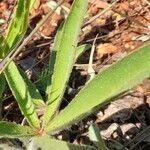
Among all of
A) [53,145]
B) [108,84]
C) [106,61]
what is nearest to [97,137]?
[53,145]

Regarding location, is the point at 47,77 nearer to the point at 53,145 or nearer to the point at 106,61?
the point at 106,61

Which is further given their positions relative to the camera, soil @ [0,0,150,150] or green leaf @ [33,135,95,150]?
soil @ [0,0,150,150]

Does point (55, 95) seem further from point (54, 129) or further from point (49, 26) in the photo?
point (49, 26)

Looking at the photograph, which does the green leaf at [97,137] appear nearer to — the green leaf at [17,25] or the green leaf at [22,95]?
the green leaf at [22,95]

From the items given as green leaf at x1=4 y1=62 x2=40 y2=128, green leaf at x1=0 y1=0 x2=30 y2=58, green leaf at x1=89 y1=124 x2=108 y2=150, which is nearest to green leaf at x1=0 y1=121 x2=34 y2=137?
green leaf at x1=4 y1=62 x2=40 y2=128

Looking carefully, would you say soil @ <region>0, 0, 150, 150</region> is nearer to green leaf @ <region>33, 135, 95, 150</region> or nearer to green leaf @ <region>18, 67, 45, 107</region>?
green leaf @ <region>18, 67, 45, 107</region>

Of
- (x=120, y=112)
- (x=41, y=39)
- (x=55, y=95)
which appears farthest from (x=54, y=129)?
(x=41, y=39)
